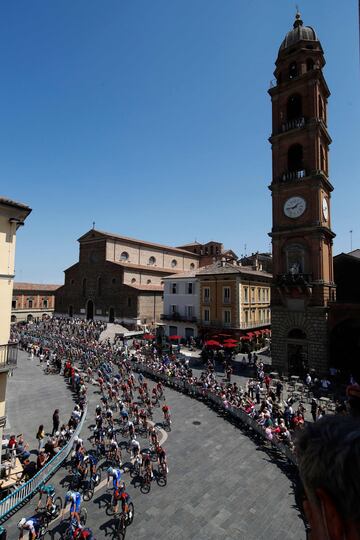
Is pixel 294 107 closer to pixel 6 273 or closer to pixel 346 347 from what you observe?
pixel 346 347

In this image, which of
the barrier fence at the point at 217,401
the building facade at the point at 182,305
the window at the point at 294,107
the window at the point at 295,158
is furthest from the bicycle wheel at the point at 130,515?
the building facade at the point at 182,305

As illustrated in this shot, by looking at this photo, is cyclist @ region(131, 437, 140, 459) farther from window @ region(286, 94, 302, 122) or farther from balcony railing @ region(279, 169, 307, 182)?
window @ region(286, 94, 302, 122)

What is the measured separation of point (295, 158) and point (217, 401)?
71.9 feet

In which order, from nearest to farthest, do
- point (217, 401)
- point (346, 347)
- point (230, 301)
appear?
point (217, 401) < point (346, 347) < point (230, 301)

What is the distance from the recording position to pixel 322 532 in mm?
1473

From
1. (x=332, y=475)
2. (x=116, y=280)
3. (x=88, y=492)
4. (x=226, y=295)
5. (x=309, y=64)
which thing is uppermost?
(x=309, y=64)

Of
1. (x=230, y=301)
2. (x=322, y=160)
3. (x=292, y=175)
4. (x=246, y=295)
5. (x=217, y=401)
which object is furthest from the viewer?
(x=246, y=295)

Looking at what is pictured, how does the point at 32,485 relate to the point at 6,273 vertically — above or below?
below

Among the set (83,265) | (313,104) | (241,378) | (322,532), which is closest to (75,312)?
(83,265)

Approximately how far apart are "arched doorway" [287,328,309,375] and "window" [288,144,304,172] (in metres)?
14.4

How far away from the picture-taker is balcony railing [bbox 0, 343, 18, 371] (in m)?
12.0

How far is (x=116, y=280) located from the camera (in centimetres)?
5256

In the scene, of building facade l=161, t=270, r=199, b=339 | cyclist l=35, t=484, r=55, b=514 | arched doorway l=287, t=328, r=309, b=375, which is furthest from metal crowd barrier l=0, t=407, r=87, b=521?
building facade l=161, t=270, r=199, b=339

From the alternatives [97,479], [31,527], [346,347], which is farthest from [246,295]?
[31,527]
